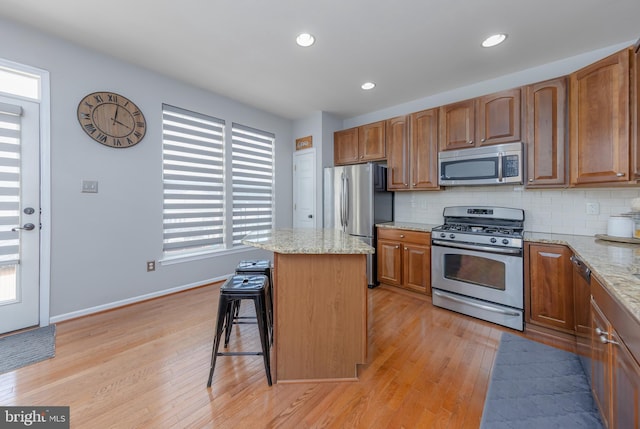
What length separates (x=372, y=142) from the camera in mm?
3764

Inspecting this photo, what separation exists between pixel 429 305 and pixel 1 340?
3.98m

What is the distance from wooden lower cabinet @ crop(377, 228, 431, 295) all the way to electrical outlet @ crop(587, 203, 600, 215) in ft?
4.78

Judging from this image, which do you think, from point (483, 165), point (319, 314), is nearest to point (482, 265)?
point (483, 165)

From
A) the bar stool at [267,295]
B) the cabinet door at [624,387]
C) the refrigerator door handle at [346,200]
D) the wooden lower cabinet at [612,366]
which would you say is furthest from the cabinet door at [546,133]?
the bar stool at [267,295]

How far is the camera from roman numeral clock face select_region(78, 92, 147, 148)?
249 centimetres

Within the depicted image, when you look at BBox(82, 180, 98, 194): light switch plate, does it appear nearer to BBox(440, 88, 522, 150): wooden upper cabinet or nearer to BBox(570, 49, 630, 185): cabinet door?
BBox(440, 88, 522, 150): wooden upper cabinet

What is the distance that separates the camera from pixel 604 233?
2342mm

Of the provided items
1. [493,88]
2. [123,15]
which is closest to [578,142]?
[493,88]

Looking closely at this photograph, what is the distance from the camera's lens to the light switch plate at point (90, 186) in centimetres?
250

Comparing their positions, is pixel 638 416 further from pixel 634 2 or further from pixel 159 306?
pixel 159 306

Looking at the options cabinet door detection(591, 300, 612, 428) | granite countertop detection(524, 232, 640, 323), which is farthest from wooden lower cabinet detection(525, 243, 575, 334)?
cabinet door detection(591, 300, 612, 428)

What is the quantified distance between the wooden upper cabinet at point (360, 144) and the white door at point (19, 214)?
3.46m

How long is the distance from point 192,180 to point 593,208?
4.42 metres

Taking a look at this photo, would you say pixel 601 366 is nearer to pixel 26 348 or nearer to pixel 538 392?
pixel 538 392
